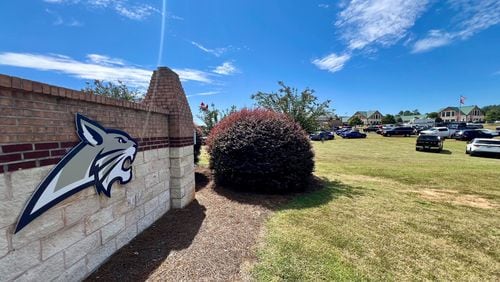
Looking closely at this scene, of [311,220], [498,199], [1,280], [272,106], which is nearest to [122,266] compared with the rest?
[1,280]

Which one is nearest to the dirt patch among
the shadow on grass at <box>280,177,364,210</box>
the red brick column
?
the shadow on grass at <box>280,177,364,210</box>

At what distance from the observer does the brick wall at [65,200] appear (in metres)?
2.23

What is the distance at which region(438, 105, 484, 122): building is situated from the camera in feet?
→ 307

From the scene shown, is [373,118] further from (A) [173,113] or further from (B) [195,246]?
(B) [195,246]

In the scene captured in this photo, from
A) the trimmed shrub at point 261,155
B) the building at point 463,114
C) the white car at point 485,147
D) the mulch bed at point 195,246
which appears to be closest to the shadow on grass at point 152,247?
the mulch bed at point 195,246

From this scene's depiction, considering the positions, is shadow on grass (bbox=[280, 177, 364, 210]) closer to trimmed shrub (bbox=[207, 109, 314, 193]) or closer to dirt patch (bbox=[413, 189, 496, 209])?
trimmed shrub (bbox=[207, 109, 314, 193])

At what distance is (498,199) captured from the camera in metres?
7.34

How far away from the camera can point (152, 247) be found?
3988 millimetres

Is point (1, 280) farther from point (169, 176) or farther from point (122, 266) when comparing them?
point (169, 176)

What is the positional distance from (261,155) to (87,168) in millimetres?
4697

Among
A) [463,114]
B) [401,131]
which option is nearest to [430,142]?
[401,131]

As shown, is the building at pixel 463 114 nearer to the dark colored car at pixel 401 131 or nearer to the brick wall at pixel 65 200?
the dark colored car at pixel 401 131

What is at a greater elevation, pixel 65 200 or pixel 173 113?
pixel 173 113

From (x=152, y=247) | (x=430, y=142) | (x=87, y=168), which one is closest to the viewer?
(x=87, y=168)
